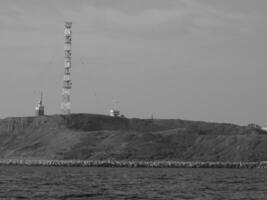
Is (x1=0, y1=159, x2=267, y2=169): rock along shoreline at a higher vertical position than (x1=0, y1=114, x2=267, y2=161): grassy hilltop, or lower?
lower

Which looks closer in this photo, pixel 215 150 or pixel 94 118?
pixel 215 150

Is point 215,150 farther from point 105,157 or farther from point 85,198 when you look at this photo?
point 85,198

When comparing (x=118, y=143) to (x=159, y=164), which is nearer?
(x=159, y=164)

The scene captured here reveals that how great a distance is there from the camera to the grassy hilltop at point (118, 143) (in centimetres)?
15350

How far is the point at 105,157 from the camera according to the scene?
156000mm

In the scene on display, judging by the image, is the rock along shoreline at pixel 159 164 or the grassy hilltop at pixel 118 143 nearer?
the rock along shoreline at pixel 159 164

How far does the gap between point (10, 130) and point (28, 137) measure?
1449 cm

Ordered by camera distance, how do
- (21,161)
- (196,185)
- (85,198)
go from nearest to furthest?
(85,198) → (196,185) → (21,161)

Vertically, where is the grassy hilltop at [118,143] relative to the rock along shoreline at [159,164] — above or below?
above

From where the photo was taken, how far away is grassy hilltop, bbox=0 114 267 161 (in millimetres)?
153500

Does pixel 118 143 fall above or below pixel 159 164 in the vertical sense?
above

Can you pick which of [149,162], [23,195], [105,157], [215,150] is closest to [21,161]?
[105,157]

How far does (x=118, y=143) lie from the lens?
163m

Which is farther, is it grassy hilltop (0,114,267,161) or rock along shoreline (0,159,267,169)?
grassy hilltop (0,114,267,161)
